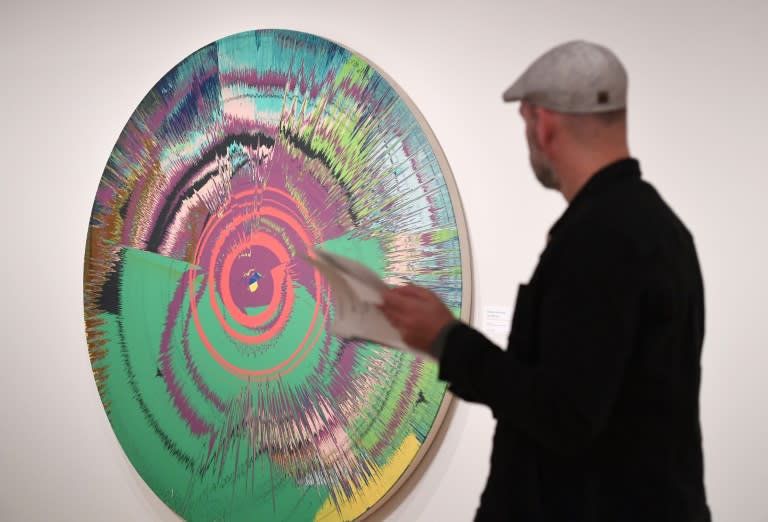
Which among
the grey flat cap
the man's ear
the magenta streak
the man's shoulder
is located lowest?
the magenta streak

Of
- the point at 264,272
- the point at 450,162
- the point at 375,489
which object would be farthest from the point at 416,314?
the point at 264,272

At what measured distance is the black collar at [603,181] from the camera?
3.79 ft

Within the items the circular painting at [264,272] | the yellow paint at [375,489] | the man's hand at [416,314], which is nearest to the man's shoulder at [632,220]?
the man's hand at [416,314]

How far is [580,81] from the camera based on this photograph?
1157 millimetres

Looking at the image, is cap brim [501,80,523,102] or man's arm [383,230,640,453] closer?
man's arm [383,230,640,453]

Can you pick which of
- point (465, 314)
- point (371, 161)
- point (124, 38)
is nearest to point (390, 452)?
point (465, 314)

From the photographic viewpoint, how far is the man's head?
3.81 feet

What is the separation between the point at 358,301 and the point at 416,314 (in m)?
0.14

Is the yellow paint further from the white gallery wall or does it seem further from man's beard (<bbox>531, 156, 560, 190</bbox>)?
man's beard (<bbox>531, 156, 560, 190</bbox>)

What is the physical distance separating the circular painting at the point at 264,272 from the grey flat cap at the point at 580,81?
2.52 feet

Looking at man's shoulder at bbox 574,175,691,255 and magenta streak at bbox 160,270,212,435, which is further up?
man's shoulder at bbox 574,175,691,255

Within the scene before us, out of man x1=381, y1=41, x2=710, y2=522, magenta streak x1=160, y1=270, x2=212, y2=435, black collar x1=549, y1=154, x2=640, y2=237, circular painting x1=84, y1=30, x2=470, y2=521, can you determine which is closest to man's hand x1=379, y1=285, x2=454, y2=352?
man x1=381, y1=41, x2=710, y2=522

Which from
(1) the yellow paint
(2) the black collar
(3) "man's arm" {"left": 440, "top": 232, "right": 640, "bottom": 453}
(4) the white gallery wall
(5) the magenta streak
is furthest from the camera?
(5) the magenta streak

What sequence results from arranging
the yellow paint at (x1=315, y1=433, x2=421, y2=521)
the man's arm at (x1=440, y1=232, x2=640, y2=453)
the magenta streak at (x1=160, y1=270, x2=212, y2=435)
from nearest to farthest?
the man's arm at (x1=440, y1=232, x2=640, y2=453) → the yellow paint at (x1=315, y1=433, x2=421, y2=521) → the magenta streak at (x1=160, y1=270, x2=212, y2=435)
